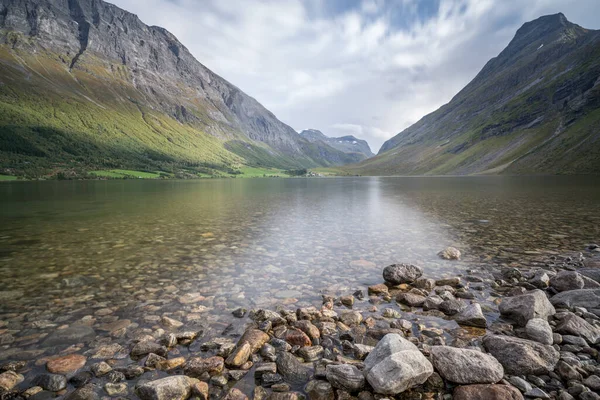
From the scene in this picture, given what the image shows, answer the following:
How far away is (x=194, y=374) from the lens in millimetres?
6387

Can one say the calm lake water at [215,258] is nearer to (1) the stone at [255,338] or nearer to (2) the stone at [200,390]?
(1) the stone at [255,338]

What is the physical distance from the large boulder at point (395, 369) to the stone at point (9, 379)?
279 inches

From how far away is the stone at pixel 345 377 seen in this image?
19.1 feet

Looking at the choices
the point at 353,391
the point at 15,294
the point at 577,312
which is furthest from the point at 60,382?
the point at 577,312

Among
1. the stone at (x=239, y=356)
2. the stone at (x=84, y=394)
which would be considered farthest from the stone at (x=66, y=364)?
the stone at (x=239, y=356)

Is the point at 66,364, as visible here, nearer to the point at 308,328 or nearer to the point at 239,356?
the point at 239,356

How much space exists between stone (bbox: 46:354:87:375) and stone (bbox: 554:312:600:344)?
11.7 metres

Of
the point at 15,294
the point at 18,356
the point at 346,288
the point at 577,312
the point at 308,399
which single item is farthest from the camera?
the point at 346,288

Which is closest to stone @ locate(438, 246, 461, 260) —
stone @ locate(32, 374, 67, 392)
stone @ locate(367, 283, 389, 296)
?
stone @ locate(367, 283, 389, 296)

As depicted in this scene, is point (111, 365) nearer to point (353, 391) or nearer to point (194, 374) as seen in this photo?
point (194, 374)

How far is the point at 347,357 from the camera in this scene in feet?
23.1

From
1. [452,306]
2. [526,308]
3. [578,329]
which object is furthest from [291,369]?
[578,329]

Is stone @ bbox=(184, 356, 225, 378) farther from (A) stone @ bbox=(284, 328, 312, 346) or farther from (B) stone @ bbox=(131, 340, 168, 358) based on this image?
(A) stone @ bbox=(284, 328, 312, 346)

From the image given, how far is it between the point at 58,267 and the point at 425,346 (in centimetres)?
1644
